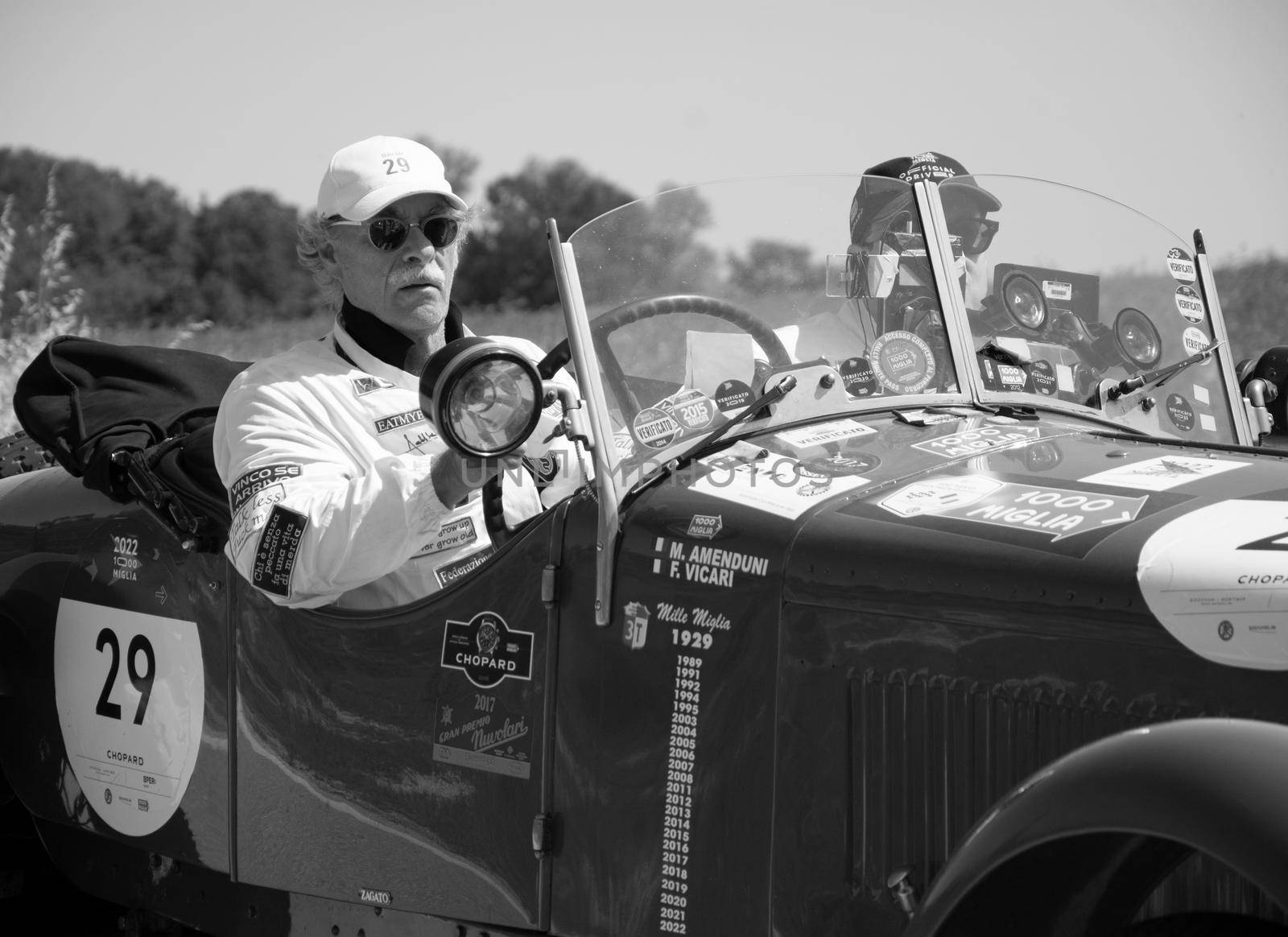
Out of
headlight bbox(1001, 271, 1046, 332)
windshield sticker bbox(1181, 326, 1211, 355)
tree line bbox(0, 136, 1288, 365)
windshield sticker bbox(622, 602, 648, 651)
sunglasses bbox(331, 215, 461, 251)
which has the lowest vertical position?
windshield sticker bbox(622, 602, 648, 651)

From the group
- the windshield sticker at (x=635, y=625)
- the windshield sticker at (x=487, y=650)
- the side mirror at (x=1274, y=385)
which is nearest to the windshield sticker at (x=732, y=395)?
A: the windshield sticker at (x=635, y=625)

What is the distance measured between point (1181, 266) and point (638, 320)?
61.0 inches

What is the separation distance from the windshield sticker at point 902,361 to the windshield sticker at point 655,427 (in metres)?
0.46

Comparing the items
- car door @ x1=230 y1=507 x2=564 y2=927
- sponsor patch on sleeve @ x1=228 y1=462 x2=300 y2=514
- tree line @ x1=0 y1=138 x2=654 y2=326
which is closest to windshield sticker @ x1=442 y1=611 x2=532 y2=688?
car door @ x1=230 y1=507 x2=564 y2=927

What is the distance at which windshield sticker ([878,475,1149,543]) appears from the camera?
2.37 m

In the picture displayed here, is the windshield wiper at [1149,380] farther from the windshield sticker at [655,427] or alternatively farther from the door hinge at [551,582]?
the door hinge at [551,582]

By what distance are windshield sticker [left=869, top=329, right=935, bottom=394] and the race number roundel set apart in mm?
1704

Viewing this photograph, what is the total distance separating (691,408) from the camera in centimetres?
290

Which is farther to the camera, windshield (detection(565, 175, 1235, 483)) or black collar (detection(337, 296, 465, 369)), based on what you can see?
black collar (detection(337, 296, 465, 369))

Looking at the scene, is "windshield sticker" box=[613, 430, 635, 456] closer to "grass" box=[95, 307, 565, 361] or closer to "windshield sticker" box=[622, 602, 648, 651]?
"windshield sticker" box=[622, 602, 648, 651]

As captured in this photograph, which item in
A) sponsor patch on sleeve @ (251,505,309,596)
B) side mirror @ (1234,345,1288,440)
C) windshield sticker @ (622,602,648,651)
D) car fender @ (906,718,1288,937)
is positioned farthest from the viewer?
side mirror @ (1234,345,1288,440)

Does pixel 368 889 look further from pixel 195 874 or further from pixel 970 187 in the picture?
pixel 970 187

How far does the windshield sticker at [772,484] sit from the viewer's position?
2.61 metres

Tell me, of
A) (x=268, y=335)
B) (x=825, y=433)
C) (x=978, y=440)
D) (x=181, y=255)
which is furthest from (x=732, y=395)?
(x=181, y=255)
